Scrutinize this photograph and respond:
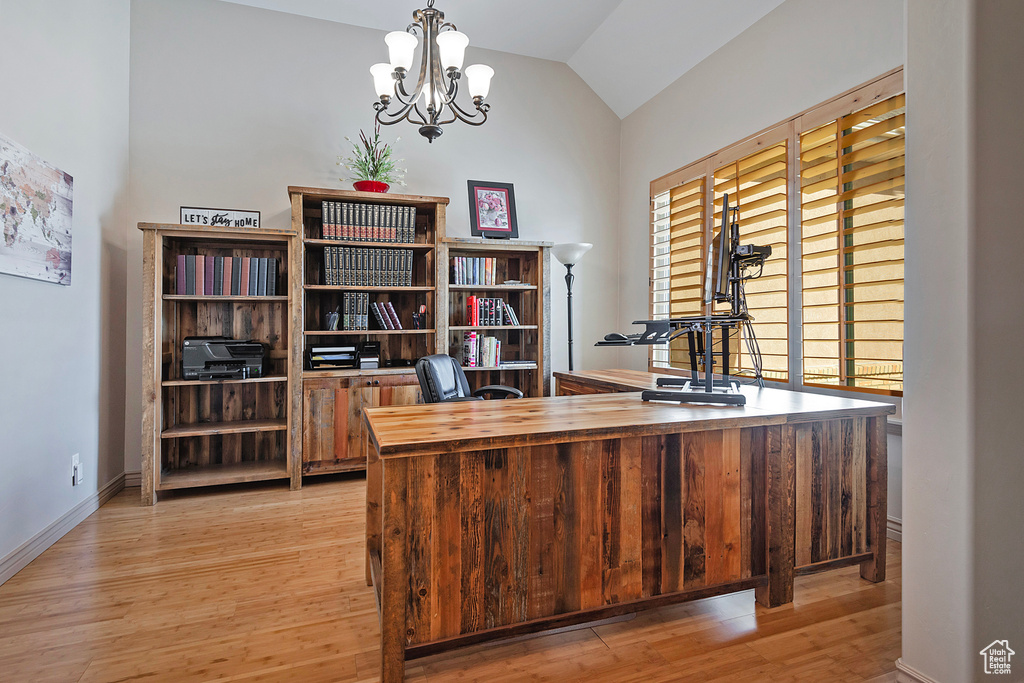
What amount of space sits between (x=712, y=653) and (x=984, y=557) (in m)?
0.81

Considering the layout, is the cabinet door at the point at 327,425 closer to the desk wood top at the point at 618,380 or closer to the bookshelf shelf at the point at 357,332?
the bookshelf shelf at the point at 357,332

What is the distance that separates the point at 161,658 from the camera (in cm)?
163

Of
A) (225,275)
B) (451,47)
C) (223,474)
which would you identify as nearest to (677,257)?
(451,47)

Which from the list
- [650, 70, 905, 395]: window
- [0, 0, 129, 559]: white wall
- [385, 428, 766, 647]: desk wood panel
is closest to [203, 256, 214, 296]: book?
[0, 0, 129, 559]: white wall

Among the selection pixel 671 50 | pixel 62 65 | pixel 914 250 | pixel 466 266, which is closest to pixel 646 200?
pixel 671 50

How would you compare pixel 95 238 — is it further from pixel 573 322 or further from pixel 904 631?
pixel 904 631

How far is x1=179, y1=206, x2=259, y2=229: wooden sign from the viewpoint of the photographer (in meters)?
3.63

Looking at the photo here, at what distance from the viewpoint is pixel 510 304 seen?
4.38 meters

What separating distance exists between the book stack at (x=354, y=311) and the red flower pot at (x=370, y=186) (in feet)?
2.45

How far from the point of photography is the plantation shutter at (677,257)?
12.5 ft

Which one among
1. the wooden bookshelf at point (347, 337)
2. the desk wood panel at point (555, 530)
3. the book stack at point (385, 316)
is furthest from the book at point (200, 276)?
the desk wood panel at point (555, 530)

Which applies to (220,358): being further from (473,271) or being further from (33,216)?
(473,271)

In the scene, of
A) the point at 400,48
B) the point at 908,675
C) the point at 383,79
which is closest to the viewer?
the point at 908,675

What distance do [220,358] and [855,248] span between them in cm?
384
